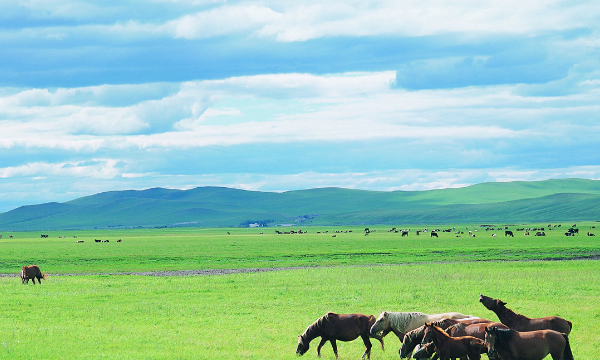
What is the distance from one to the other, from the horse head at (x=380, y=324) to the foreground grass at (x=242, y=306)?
2.50 ft

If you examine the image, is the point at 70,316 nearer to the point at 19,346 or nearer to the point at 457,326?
the point at 19,346

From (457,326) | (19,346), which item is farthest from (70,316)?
(457,326)

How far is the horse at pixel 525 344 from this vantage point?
1323cm

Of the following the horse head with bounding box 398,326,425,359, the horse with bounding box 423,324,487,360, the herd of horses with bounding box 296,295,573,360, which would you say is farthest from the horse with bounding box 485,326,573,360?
the horse head with bounding box 398,326,425,359

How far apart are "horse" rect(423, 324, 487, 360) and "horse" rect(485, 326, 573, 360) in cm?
36

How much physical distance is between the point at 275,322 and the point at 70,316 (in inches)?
321

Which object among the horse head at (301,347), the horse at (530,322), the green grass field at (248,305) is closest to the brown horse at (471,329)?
the horse at (530,322)

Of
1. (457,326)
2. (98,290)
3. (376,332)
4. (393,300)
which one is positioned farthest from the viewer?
(98,290)

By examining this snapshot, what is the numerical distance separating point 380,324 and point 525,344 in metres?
3.82

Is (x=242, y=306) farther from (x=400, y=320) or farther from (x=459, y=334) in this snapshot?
(x=459, y=334)

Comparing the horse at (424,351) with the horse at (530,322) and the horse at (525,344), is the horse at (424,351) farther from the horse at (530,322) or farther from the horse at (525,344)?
the horse at (530,322)

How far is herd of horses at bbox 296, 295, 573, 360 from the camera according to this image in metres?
13.3

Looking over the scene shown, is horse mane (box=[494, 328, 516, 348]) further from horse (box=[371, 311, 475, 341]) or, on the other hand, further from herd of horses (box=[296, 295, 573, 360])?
horse (box=[371, 311, 475, 341])

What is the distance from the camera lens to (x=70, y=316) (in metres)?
23.9
